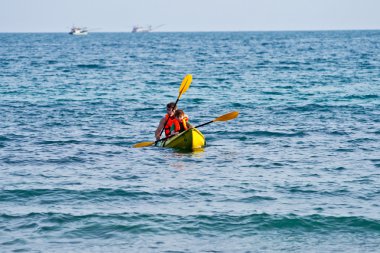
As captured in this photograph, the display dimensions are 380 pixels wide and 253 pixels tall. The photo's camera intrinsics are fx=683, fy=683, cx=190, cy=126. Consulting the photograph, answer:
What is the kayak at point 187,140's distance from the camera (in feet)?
58.3

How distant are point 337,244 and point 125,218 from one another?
3640mm

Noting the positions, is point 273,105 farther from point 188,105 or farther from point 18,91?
point 18,91

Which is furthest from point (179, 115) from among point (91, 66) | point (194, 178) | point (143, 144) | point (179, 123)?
point (91, 66)

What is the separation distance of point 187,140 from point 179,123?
81 centimetres

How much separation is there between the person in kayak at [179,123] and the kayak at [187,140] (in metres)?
0.34

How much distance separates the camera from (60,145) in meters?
18.7

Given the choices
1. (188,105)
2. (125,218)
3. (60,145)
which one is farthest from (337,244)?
(188,105)

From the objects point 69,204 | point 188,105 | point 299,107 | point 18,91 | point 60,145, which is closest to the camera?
point 69,204

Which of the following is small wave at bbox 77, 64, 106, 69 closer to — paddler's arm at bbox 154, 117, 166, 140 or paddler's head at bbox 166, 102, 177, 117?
paddler's arm at bbox 154, 117, 166, 140

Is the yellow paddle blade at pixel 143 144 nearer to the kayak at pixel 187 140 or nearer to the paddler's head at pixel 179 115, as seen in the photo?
the kayak at pixel 187 140

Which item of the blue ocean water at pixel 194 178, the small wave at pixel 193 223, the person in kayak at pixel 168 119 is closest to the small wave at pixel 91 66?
the blue ocean water at pixel 194 178

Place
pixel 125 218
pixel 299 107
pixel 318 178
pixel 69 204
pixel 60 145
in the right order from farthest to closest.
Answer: pixel 299 107 → pixel 60 145 → pixel 318 178 → pixel 69 204 → pixel 125 218

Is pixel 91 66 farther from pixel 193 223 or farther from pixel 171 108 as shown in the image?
pixel 193 223

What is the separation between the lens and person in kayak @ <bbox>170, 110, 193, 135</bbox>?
60.2 ft
